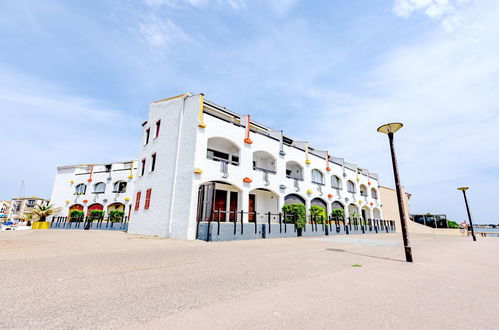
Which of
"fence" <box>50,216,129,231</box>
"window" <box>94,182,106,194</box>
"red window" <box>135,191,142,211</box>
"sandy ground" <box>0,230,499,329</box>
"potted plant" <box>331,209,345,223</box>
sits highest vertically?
"window" <box>94,182,106,194</box>

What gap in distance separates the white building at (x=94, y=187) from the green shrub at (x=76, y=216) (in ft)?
3.99

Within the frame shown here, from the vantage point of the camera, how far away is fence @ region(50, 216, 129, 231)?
73.5 feet

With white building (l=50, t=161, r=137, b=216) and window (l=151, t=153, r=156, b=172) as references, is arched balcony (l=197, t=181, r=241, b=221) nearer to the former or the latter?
window (l=151, t=153, r=156, b=172)

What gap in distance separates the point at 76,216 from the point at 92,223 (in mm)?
4859

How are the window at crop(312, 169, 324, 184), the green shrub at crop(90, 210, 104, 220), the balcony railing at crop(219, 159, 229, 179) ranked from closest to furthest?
the balcony railing at crop(219, 159, 229, 179)
the window at crop(312, 169, 324, 184)
the green shrub at crop(90, 210, 104, 220)

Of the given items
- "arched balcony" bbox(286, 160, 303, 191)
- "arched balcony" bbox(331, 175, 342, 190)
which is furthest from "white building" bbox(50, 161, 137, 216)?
"arched balcony" bbox(331, 175, 342, 190)

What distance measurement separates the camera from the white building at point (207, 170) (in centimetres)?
1323

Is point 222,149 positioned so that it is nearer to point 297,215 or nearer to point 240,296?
point 297,215

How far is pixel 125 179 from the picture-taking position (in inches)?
1133

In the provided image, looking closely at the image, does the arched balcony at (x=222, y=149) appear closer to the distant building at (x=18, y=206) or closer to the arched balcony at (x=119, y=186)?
the arched balcony at (x=119, y=186)

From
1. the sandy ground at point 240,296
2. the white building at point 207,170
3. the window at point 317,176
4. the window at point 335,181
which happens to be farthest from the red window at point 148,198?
the window at point 335,181

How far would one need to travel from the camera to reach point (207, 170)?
13688 millimetres

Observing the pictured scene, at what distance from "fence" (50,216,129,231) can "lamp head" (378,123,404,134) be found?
23.0 metres

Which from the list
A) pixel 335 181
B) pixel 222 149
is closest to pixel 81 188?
pixel 222 149
